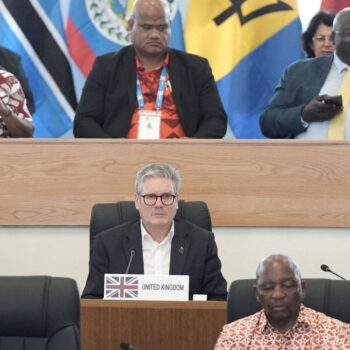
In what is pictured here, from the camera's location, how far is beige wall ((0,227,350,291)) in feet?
20.5

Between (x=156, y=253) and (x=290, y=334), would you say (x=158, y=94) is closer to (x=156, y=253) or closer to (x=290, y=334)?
(x=156, y=253)

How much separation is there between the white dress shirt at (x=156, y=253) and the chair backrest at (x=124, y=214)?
154 mm

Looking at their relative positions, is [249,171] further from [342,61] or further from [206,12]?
[206,12]

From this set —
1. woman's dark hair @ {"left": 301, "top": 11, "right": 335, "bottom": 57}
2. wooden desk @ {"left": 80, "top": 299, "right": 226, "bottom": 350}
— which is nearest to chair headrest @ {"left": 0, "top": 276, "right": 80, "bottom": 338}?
wooden desk @ {"left": 80, "top": 299, "right": 226, "bottom": 350}

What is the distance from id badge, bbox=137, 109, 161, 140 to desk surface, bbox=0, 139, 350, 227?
153 mm

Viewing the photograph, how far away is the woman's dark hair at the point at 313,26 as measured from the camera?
7352 millimetres

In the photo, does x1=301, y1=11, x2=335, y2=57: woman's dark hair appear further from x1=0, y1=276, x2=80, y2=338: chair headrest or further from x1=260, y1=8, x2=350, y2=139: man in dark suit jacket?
x1=0, y1=276, x2=80, y2=338: chair headrest

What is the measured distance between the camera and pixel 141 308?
16.0ft

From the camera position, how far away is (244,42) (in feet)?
26.8

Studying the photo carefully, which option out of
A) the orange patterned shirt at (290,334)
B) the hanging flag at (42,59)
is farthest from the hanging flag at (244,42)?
the orange patterned shirt at (290,334)

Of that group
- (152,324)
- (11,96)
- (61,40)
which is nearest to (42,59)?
(61,40)

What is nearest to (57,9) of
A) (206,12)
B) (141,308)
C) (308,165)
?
(206,12)

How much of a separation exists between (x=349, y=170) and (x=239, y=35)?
86.7 inches

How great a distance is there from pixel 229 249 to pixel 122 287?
4.73ft
